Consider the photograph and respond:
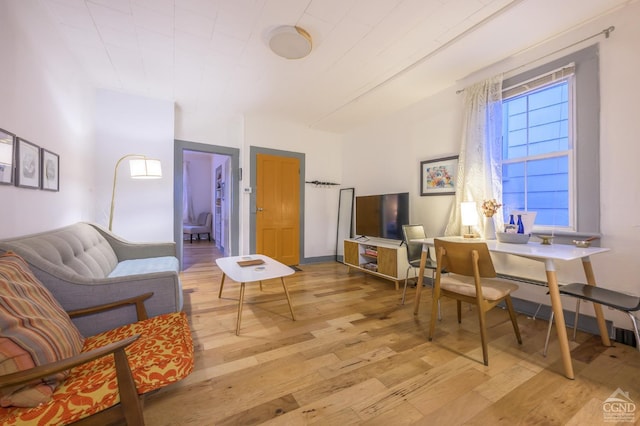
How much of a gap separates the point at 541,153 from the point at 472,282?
1.61m

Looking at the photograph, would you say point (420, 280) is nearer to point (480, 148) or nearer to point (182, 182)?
point (480, 148)

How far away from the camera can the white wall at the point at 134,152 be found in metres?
3.46

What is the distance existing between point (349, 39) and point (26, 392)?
3.03 m

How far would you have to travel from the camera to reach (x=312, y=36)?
7.75ft

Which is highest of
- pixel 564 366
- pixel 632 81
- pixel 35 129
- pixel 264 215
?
pixel 632 81

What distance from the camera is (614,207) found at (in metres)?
2.08

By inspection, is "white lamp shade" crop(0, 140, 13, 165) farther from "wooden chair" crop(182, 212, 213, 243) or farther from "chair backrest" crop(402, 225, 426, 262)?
"wooden chair" crop(182, 212, 213, 243)

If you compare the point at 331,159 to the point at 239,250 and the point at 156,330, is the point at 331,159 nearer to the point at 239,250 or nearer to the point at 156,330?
the point at 239,250

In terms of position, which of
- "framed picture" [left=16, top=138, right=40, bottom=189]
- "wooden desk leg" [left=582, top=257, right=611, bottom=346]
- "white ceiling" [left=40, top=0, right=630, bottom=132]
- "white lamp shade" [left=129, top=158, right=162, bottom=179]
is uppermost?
"white ceiling" [left=40, top=0, right=630, bottom=132]

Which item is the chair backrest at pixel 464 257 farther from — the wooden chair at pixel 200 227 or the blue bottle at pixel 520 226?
the wooden chair at pixel 200 227

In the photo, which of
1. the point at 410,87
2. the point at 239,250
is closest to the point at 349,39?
the point at 410,87

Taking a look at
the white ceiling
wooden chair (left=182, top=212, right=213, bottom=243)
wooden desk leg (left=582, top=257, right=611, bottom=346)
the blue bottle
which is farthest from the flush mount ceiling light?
wooden chair (left=182, top=212, right=213, bottom=243)

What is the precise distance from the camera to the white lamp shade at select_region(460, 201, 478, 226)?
2.71m

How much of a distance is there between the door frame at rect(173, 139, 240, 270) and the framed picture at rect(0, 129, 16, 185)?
229cm
